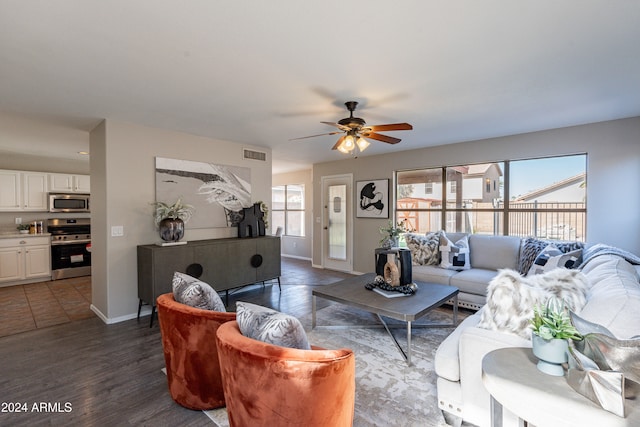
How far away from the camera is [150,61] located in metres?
2.17

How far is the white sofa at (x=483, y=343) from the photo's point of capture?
1.41 metres

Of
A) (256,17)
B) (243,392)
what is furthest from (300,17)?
(243,392)

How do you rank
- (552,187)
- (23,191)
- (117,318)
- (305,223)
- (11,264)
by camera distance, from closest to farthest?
(117,318), (552,187), (11,264), (23,191), (305,223)

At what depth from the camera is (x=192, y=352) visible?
1879 millimetres

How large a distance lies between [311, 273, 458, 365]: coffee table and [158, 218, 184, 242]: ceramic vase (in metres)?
1.98

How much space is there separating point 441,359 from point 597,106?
327 cm

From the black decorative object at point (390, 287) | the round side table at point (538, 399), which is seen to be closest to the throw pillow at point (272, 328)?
the round side table at point (538, 399)

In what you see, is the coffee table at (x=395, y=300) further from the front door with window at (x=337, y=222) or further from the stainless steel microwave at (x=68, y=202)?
the stainless steel microwave at (x=68, y=202)

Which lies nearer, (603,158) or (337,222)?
(603,158)

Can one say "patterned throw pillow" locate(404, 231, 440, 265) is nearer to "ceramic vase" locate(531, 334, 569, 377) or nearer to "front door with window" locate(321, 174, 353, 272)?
"front door with window" locate(321, 174, 353, 272)

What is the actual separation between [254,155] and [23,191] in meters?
4.38

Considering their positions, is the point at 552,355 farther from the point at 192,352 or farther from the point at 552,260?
the point at 552,260

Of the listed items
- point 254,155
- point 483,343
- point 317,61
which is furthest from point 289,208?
point 483,343

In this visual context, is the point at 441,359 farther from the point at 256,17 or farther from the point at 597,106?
the point at 597,106
